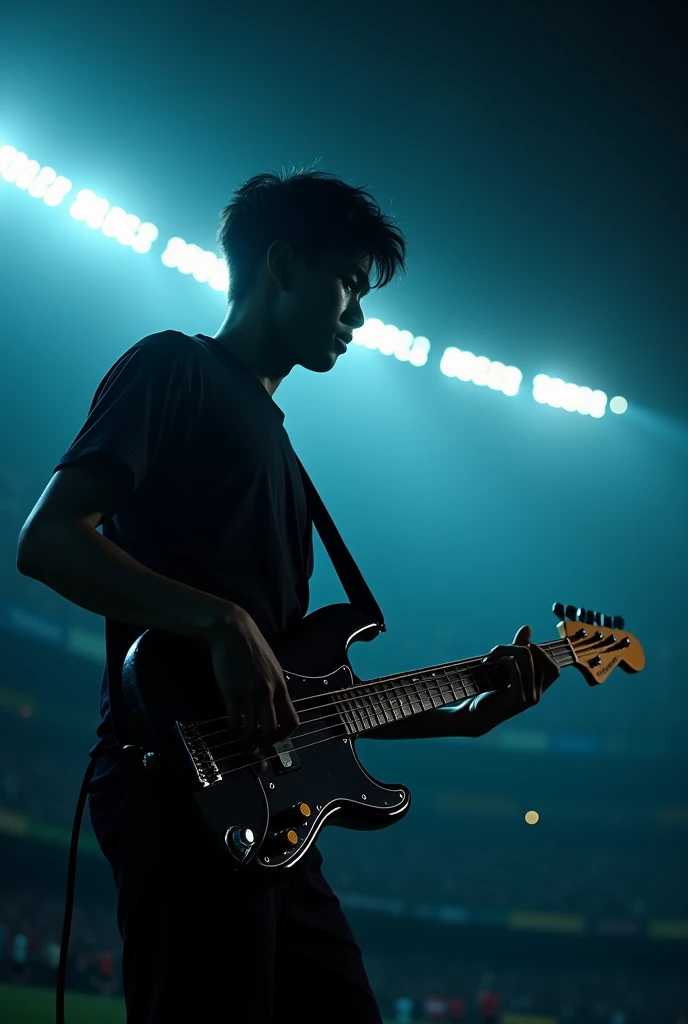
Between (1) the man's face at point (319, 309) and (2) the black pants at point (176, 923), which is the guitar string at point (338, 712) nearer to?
(2) the black pants at point (176, 923)

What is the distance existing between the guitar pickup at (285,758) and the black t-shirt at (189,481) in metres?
0.27

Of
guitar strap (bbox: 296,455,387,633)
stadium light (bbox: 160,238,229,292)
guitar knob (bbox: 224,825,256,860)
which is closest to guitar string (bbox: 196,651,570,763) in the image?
guitar knob (bbox: 224,825,256,860)

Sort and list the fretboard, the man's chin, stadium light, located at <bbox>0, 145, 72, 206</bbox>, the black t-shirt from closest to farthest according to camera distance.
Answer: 1. the black t-shirt
2. the fretboard
3. the man's chin
4. stadium light, located at <bbox>0, 145, 72, 206</bbox>

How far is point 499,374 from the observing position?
13227 mm

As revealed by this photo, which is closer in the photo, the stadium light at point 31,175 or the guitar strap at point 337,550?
the guitar strap at point 337,550

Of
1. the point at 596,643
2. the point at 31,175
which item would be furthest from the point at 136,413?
the point at 31,175

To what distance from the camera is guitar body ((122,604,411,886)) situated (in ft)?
4.94

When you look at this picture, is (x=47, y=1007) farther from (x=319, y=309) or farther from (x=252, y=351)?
(x=319, y=309)

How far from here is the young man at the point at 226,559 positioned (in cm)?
151

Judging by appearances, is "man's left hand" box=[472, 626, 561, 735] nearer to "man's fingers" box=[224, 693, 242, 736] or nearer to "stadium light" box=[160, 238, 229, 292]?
"man's fingers" box=[224, 693, 242, 736]

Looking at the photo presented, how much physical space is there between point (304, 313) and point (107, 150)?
8939 mm

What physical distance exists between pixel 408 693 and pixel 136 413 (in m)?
1.11

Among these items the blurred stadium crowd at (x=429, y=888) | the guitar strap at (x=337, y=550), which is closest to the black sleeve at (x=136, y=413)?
the guitar strap at (x=337, y=550)

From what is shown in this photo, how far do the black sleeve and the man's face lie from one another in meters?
0.52
